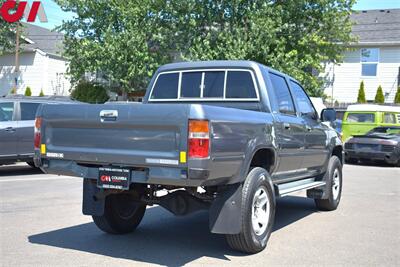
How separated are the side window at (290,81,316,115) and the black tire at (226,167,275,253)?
202 centimetres

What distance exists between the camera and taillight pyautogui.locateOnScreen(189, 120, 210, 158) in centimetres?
475

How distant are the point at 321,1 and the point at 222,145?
22.3 meters

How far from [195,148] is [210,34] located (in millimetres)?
21589

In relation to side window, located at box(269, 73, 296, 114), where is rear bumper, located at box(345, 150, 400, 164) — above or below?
below

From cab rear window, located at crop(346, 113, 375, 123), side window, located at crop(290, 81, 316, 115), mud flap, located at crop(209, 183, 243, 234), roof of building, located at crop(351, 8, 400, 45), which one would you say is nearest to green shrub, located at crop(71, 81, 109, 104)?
roof of building, located at crop(351, 8, 400, 45)

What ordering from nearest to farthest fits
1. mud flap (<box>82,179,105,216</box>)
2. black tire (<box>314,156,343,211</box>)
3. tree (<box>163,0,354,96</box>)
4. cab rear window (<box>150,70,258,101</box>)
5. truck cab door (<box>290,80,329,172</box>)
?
mud flap (<box>82,179,105,216</box>) < cab rear window (<box>150,70,258,101</box>) < truck cab door (<box>290,80,329,172</box>) < black tire (<box>314,156,343,211</box>) < tree (<box>163,0,354,96</box>)

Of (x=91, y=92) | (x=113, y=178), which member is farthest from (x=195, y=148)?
(x=91, y=92)

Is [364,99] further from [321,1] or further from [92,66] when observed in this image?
[92,66]

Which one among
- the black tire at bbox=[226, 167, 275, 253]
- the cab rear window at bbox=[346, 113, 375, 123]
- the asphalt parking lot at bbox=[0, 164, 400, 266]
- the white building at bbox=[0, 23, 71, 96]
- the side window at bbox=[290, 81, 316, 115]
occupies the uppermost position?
the white building at bbox=[0, 23, 71, 96]

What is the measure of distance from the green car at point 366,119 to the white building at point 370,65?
440 inches

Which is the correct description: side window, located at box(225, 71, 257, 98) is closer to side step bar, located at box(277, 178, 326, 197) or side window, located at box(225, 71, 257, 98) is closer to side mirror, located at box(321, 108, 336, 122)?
side step bar, located at box(277, 178, 326, 197)

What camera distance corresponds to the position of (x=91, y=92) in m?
31.3

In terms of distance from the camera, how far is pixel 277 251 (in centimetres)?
580

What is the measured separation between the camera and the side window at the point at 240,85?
6.53 metres
